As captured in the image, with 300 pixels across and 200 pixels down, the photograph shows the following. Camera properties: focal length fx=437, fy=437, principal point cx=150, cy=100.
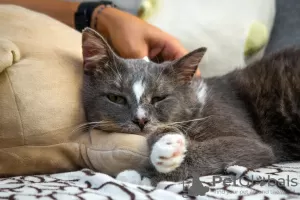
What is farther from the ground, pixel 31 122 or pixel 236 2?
pixel 236 2

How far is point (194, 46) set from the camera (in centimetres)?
196

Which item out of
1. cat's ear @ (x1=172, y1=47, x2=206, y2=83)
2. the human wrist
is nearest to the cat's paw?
cat's ear @ (x1=172, y1=47, x2=206, y2=83)

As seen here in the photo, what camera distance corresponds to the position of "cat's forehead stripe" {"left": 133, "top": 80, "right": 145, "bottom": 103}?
1.31 metres

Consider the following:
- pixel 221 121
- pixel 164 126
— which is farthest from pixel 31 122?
pixel 221 121

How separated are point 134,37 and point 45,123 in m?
0.60

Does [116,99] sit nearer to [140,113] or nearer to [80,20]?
[140,113]

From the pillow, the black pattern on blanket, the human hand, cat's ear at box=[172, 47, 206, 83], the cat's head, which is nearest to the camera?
the black pattern on blanket

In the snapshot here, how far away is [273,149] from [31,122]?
0.80 meters

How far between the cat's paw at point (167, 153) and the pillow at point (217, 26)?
846 millimetres

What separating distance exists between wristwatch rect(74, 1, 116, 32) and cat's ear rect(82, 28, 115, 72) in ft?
1.56

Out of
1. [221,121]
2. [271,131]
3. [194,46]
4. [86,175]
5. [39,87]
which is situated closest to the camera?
[86,175]

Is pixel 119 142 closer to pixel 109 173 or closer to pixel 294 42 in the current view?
pixel 109 173

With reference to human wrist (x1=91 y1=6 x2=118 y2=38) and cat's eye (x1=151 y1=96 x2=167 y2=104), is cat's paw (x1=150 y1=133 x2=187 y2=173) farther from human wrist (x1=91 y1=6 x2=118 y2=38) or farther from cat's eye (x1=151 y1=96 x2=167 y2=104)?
human wrist (x1=91 y1=6 x2=118 y2=38)

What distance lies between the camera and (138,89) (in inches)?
52.2
